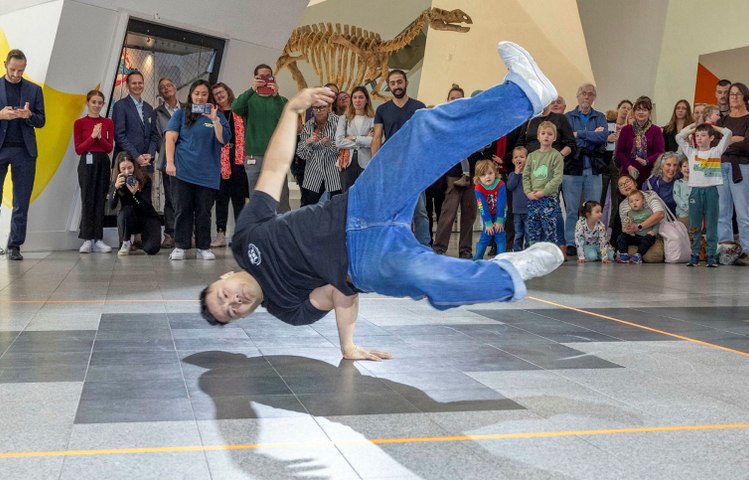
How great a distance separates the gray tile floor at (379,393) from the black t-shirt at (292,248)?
1.27 ft

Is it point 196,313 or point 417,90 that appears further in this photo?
point 417,90

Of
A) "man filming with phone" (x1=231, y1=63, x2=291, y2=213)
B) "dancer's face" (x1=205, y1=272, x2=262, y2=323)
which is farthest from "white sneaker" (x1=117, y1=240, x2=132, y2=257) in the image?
"dancer's face" (x1=205, y1=272, x2=262, y2=323)

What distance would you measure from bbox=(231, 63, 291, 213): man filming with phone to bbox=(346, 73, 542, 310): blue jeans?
6319 millimetres

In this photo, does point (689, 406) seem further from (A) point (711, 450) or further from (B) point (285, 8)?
(B) point (285, 8)

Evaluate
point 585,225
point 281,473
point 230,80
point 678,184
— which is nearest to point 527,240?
point 585,225

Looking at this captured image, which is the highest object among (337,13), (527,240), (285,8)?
(337,13)

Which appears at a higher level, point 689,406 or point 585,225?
point 585,225

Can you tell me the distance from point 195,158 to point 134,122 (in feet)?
4.31

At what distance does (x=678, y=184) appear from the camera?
10039 mm

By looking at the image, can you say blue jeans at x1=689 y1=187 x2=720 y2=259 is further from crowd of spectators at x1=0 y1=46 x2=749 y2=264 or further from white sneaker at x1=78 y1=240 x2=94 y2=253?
white sneaker at x1=78 y1=240 x2=94 y2=253

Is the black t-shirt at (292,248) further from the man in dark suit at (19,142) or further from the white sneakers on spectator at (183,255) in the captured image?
the man in dark suit at (19,142)

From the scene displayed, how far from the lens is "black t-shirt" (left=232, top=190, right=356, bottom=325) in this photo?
3.44 meters

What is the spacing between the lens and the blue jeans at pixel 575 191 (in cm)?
1003

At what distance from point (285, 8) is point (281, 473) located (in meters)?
9.58
